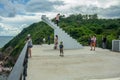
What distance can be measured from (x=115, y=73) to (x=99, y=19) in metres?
101

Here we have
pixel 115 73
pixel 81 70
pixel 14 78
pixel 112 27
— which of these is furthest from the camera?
pixel 112 27

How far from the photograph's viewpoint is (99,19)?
113 meters

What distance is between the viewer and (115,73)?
13.2 m

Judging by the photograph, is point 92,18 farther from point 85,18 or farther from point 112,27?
point 112,27

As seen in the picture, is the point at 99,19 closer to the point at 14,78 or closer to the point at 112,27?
the point at 112,27

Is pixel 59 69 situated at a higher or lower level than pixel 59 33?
lower

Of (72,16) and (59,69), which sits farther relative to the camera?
(72,16)

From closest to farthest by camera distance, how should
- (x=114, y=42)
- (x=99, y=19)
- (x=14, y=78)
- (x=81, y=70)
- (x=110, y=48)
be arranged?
1. (x=14, y=78)
2. (x=81, y=70)
3. (x=114, y=42)
4. (x=110, y=48)
5. (x=99, y=19)

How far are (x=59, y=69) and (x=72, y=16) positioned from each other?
4313 inches

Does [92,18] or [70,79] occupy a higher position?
[92,18]

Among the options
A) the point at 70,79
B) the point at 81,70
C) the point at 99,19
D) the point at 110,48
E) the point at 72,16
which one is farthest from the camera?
the point at 72,16

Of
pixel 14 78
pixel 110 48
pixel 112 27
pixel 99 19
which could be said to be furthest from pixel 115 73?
pixel 99 19

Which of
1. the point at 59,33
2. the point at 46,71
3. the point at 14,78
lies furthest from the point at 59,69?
the point at 59,33

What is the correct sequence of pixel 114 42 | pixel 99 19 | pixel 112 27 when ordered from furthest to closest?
pixel 99 19 < pixel 112 27 < pixel 114 42
